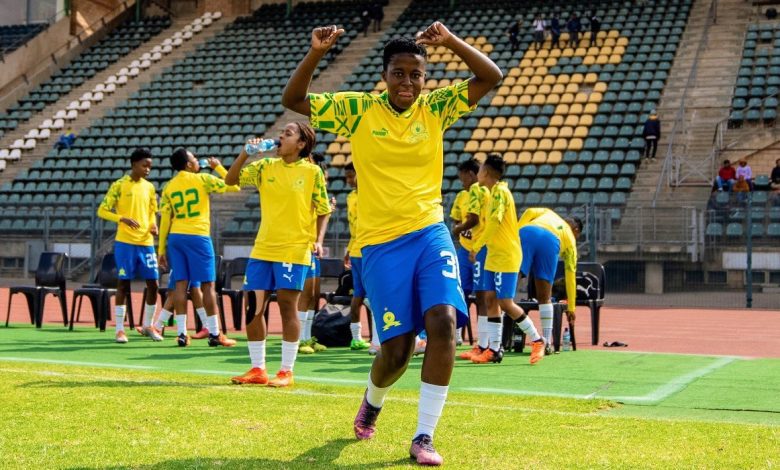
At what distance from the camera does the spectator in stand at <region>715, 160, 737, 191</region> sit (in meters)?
22.4

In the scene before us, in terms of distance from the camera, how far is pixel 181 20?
42.2 meters

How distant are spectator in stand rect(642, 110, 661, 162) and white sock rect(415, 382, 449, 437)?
2105 cm

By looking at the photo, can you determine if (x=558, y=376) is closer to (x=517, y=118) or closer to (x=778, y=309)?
(x=778, y=309)

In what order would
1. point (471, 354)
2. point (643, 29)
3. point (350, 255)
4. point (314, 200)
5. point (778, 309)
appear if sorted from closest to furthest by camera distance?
1. point (314, 200)
2. point (471, 354)
3. point (350, 255)
4. point (778, 309)
5. point (643, 29)

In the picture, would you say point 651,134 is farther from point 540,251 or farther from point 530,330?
point 530,330

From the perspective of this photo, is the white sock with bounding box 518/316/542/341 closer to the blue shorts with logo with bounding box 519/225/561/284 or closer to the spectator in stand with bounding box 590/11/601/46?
the blue shorts with logo with bounding box 519/225/561/284

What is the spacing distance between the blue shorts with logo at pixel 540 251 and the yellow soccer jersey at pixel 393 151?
4.89 meters

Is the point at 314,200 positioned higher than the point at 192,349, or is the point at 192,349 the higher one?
the point at 314,200

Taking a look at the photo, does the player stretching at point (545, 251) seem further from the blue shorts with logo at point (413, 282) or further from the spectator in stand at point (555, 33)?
the spectator in stand at point (555, 33)

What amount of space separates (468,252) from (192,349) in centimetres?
338

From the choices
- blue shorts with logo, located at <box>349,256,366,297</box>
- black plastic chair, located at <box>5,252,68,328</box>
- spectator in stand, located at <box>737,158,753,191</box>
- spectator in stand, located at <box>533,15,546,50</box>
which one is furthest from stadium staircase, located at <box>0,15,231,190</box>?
blue shorts with logo, located at <box>349,256,366,297</box>

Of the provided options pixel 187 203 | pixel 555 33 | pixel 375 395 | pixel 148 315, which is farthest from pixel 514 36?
pixel 375 395

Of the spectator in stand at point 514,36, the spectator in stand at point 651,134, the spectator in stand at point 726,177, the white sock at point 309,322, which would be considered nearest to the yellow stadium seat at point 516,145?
the spectator in stand at point 651,134

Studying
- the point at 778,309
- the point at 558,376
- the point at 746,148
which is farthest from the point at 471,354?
the point at 746,148
